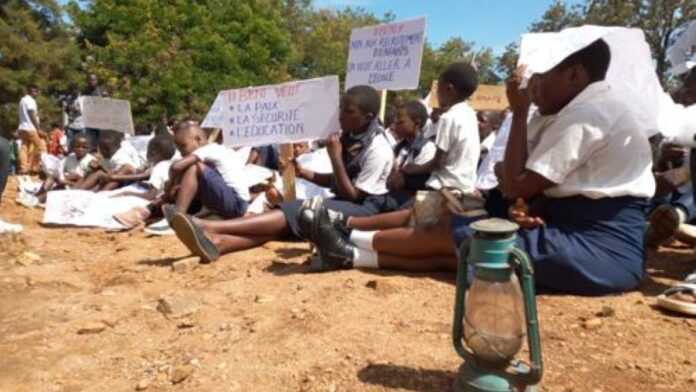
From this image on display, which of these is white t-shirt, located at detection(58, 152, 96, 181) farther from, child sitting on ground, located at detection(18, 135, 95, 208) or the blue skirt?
the blue skirt

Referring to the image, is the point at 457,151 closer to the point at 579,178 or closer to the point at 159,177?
the point at 579,178

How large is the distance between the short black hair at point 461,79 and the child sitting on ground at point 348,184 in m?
0.52

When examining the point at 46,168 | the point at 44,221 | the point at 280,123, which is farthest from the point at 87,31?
the point at 280,123

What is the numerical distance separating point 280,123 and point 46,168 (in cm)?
491

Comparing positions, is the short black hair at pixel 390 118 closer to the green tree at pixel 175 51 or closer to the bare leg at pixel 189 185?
the bare leg at pixel 189 185

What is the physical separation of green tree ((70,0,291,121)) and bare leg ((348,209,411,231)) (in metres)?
14.7

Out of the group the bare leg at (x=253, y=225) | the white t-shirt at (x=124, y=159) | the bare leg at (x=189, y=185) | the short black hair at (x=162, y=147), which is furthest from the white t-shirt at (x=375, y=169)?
the white t-shirt at (x=124, y=159)

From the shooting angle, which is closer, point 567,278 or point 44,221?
point 567,278

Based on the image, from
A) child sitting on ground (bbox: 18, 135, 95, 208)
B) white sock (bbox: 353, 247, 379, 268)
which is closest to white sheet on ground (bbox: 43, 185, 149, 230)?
child sitting on ground (bbox: 18, 135, 95, 208)

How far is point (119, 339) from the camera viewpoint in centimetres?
268

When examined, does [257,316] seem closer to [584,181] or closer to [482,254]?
[482,254]

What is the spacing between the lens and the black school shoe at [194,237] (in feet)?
12.2

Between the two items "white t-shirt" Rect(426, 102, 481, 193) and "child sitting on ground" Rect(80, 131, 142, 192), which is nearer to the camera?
"white t-shirt" Rect(426, 102, 481, 193)

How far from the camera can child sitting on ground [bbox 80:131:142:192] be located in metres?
Answer: 6.86
